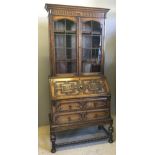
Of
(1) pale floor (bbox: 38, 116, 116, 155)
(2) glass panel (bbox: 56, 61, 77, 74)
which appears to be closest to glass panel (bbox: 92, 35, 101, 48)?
(2) glass panel (bbox: 56, 61, 77, 74)

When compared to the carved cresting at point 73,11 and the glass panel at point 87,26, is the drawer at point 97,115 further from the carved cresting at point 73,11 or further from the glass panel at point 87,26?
the carved cresting at point 73,11

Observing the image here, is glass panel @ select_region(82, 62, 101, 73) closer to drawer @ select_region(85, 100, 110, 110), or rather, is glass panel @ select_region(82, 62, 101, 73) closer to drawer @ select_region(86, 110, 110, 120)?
drawer @ select_region(85, 100, 110, 110)

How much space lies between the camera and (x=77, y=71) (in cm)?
262

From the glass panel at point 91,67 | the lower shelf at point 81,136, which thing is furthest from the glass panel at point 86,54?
the lower shelf at point 81,136

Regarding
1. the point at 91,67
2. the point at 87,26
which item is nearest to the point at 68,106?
the point at 91,67

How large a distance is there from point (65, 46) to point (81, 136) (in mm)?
1401

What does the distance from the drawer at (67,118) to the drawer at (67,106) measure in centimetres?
8

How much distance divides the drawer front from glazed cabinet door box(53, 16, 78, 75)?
0.46 m

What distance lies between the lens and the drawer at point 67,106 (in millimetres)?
2348

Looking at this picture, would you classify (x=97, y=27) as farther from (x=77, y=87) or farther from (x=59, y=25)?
(x=77, y=87)
